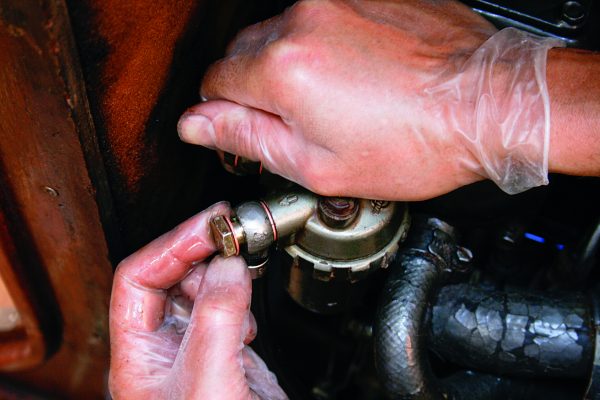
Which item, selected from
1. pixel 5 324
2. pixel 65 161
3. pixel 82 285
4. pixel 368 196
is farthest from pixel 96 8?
pixel 5 324

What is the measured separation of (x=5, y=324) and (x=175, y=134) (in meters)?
0.54

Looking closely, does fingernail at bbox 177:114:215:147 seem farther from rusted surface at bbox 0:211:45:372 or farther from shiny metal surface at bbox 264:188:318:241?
rusted surface at bbox 0:211:45:372

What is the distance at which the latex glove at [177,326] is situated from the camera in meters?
0.75

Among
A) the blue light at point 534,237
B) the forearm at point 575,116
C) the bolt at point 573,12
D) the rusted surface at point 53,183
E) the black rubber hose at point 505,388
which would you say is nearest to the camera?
the rusted surface at point 53,183

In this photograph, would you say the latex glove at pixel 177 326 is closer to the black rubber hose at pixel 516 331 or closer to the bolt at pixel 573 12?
the black rubber hose at pixel 516 331

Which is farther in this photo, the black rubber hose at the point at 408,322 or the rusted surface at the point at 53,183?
the black rubber hose at the point at 408,322

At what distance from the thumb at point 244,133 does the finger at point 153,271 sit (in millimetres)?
83

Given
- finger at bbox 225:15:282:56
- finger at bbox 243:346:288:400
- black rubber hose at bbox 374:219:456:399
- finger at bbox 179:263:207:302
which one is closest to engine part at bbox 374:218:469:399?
black rubber hose at bbox 374:219:456:399

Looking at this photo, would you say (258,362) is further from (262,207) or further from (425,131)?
(425,131)

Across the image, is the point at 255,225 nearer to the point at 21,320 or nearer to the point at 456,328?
the point at 456,328

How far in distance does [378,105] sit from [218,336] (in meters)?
0.34

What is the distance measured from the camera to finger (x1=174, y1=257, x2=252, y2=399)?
751 mm

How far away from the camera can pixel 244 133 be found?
75 cm

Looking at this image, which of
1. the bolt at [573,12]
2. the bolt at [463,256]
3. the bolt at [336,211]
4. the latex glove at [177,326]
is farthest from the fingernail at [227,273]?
the bolt at [573,12]
